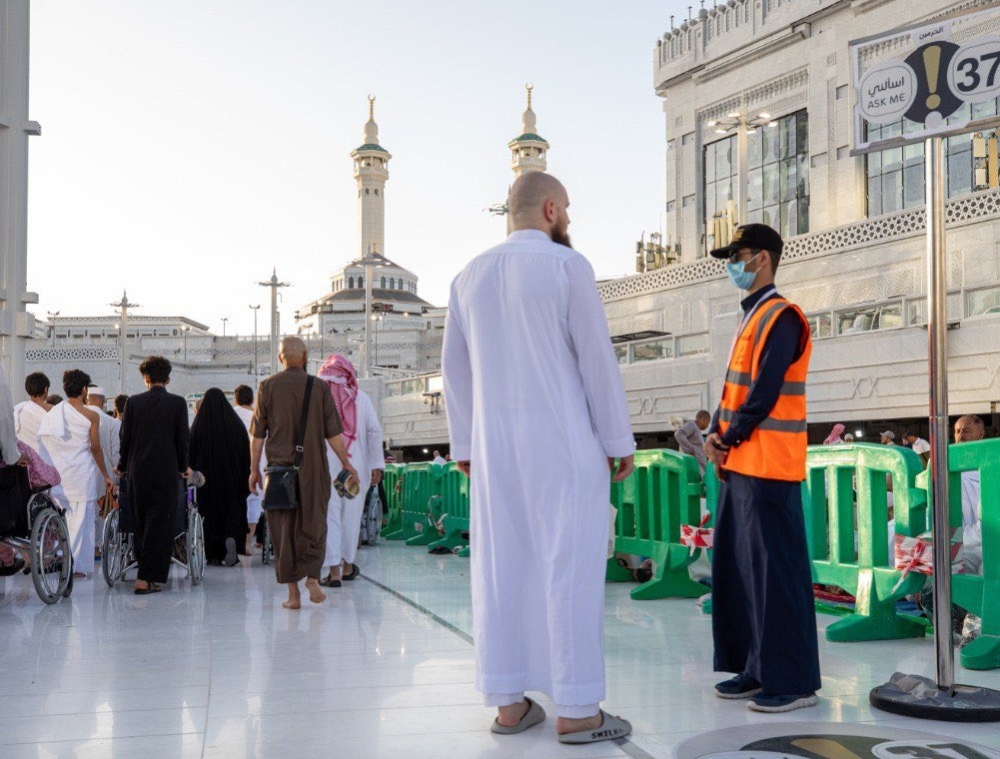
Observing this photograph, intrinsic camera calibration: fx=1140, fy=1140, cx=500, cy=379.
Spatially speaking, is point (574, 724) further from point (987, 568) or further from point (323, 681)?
point (987, 568)

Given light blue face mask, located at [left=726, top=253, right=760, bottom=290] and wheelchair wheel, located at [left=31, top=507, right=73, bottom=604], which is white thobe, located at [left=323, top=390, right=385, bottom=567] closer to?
wheelchair wheel, located at [left=31, top=507, right=73, bottom=604]

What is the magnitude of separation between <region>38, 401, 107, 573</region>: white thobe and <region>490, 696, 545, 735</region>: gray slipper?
6.36 meters

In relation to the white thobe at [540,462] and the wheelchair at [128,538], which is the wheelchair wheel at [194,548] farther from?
the white thobe at [540,462]

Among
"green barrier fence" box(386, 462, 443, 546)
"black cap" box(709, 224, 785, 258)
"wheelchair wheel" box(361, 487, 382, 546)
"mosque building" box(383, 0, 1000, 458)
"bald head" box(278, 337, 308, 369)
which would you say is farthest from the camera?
"mosque building" box(383, 0, 1000, 458)

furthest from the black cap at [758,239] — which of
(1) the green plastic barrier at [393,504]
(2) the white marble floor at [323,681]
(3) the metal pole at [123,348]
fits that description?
(3) the metal pole at [123,348]

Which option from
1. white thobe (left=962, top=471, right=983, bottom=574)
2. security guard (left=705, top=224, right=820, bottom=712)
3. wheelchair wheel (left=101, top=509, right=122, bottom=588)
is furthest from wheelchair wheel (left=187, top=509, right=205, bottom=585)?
white thobe (left=962, top=471, right=983, bottom=574)

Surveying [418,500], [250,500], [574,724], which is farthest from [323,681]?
[418,500]

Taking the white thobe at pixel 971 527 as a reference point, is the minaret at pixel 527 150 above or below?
above

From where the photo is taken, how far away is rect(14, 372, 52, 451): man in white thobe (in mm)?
9219

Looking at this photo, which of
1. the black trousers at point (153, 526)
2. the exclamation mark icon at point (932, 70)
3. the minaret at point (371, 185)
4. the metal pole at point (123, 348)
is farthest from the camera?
the minaret at point (371, 185)

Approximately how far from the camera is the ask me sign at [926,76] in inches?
156

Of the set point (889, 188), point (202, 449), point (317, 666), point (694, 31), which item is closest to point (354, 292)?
point (694, 31)

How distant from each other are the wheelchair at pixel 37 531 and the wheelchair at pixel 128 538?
20.4 inches

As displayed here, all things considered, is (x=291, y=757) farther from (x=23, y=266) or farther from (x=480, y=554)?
(x=23, y=266)
